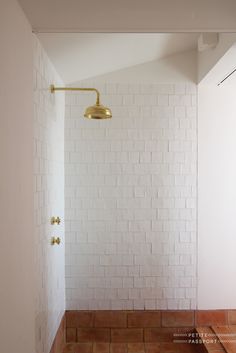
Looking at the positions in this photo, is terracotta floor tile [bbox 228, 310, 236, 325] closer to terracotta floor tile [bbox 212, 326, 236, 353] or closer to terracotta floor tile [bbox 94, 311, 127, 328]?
terracotta floor tile [bbox 212, 326, 236, 353]

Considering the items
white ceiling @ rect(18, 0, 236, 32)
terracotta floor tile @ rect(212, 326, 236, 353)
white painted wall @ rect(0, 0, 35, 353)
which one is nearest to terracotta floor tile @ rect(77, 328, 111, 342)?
terracotta floor tile @ rect(212, 326, 236, 353)

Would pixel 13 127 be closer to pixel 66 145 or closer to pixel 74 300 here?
pixel 66 145

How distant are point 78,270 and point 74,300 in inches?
11.0

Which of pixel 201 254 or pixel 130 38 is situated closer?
pixel 130 38

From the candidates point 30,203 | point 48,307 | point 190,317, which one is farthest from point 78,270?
point 30,203

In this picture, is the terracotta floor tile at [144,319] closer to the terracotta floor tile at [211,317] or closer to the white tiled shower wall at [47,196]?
the terracotta floor tile at [211,317]

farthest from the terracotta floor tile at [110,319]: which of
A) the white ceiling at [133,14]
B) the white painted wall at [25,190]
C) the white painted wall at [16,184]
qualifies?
the white ceiling at [133,14]

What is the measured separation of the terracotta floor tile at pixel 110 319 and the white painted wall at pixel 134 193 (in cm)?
7

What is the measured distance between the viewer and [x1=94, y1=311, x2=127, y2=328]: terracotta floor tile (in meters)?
2.92

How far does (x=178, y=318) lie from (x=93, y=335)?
79cm

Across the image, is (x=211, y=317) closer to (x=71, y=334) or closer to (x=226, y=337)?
(x=226, y=337)

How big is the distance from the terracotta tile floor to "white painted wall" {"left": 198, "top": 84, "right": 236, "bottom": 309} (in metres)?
0.40

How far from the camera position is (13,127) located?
1.34 m

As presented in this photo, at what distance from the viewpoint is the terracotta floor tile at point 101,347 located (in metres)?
2.74
